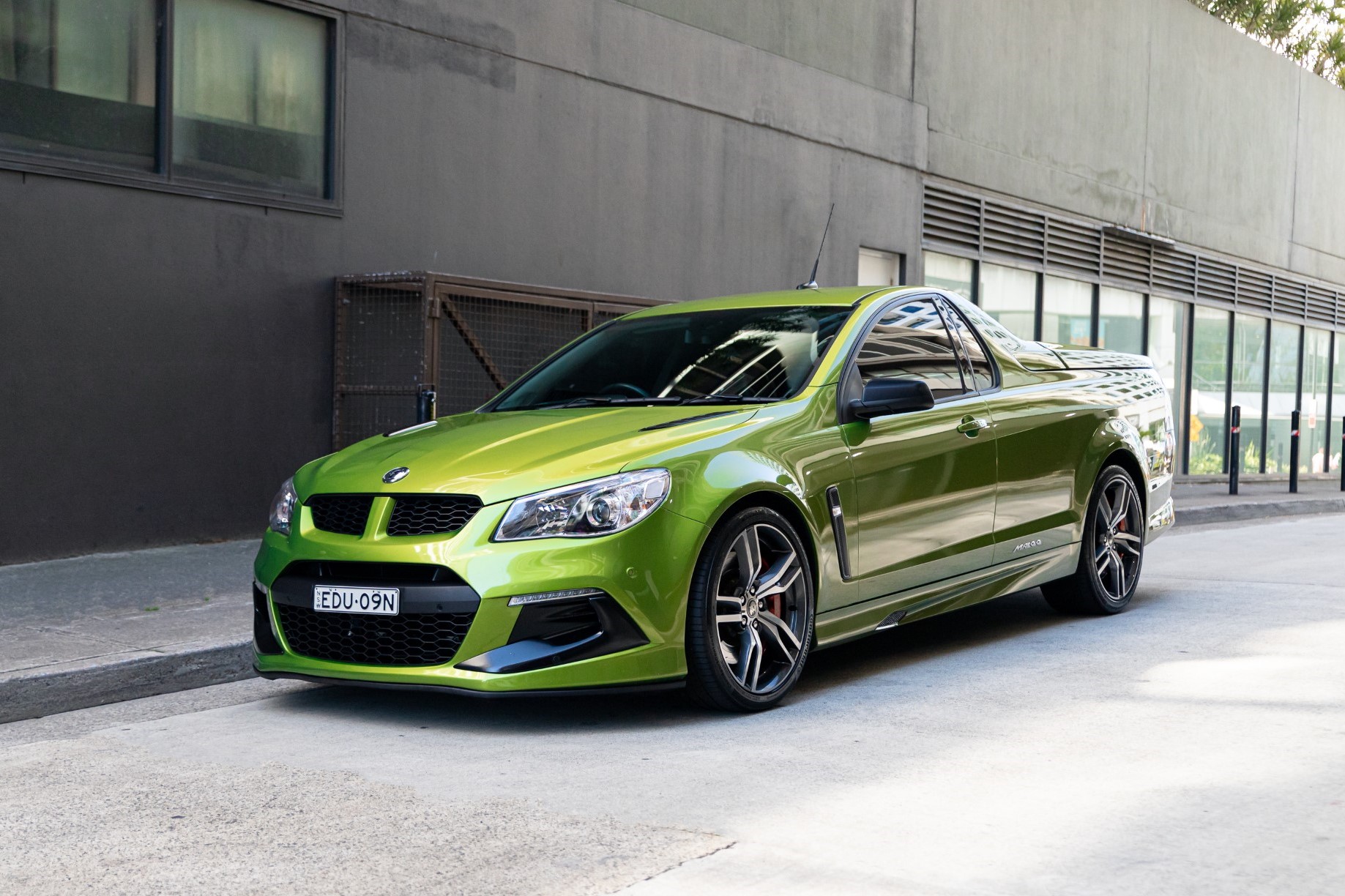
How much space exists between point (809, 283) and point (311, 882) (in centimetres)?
458

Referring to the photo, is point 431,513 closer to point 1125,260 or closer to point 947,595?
point 947,595

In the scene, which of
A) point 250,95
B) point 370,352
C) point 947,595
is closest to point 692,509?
point 947,595

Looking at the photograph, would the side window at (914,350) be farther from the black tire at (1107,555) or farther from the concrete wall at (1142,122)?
the concrete wall at (1142,122)

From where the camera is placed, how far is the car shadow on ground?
535cm

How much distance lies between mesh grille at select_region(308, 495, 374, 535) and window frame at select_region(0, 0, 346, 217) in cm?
463

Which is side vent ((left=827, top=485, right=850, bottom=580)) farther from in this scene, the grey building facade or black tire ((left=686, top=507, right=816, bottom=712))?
the grey building facade

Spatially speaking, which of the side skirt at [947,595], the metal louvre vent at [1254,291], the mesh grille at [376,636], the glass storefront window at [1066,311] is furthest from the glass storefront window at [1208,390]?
the mesh grille at [376,636]

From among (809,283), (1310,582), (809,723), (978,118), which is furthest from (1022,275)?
(809,723)

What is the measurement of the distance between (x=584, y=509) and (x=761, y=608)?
0.84 metres

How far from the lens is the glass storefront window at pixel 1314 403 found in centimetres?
2678

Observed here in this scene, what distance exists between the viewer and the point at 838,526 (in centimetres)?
575

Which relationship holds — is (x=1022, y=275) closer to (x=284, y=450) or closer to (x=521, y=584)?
(x=284, y=450)

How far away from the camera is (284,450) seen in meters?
10.6

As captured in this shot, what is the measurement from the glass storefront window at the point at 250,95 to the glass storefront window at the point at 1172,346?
49.8 feet
